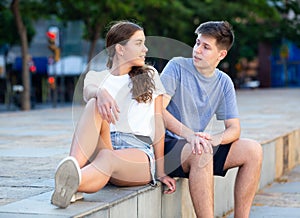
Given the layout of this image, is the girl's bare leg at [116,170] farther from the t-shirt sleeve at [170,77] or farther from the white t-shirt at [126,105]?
the t-shirt sleeve at [170,77]

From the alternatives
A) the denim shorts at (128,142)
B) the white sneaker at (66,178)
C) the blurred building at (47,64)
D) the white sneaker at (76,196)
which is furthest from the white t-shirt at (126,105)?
the blurred building at (47,64)

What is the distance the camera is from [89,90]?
4.62m

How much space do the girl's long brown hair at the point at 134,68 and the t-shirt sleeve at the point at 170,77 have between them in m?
0.33

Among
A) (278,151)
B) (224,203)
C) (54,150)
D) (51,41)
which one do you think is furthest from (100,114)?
(51,41)

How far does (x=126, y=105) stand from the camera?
15.8 ft

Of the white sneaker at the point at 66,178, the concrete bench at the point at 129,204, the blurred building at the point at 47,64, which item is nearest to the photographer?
the concrete bench at the point at 129,204

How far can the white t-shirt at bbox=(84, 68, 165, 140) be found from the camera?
4766mm

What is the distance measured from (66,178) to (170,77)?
144cm

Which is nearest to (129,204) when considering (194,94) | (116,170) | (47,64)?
(116,170)

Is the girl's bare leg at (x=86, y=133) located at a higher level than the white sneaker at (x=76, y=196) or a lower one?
higher

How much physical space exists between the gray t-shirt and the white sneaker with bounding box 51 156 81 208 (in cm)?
131

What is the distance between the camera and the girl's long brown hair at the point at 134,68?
4.82 m

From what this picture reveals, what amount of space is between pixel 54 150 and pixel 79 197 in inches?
146

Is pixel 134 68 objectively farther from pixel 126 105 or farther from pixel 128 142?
pixel 128 142
